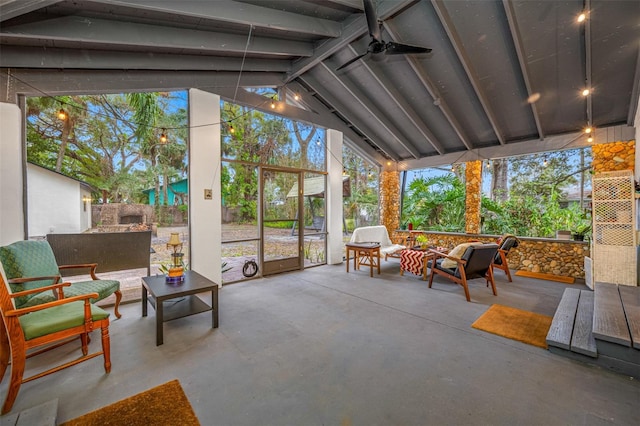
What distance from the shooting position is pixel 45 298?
2.70m

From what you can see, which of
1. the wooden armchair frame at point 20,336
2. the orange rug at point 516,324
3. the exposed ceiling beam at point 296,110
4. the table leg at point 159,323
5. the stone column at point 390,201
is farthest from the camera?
the stone column at point 390,201

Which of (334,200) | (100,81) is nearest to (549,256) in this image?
(334,200)

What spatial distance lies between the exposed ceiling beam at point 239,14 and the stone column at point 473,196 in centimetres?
484

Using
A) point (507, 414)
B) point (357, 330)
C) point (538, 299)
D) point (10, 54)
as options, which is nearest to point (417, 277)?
point (538, 299)

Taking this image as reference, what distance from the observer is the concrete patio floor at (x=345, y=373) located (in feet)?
5.96

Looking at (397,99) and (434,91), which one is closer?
(434,91)

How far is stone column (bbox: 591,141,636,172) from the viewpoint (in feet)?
15.7

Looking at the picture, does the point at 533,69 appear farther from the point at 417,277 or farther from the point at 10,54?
the point at 10,54

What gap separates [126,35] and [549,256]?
8203mm

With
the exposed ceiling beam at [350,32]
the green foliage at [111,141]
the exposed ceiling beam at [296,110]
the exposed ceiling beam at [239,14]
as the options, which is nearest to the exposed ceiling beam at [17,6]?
the exposed ceiling beam at [239,14]

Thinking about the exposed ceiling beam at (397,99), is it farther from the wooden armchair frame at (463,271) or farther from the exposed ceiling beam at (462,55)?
the wooden armchair frame at (463,271)

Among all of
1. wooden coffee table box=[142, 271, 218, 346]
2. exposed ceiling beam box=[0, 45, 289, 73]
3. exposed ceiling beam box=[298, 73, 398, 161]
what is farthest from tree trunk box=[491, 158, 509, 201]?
wooden coffee table box=[142, 271, 218, 346]

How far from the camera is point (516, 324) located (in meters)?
3.15

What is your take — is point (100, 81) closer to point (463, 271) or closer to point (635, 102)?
point (463, 271)
